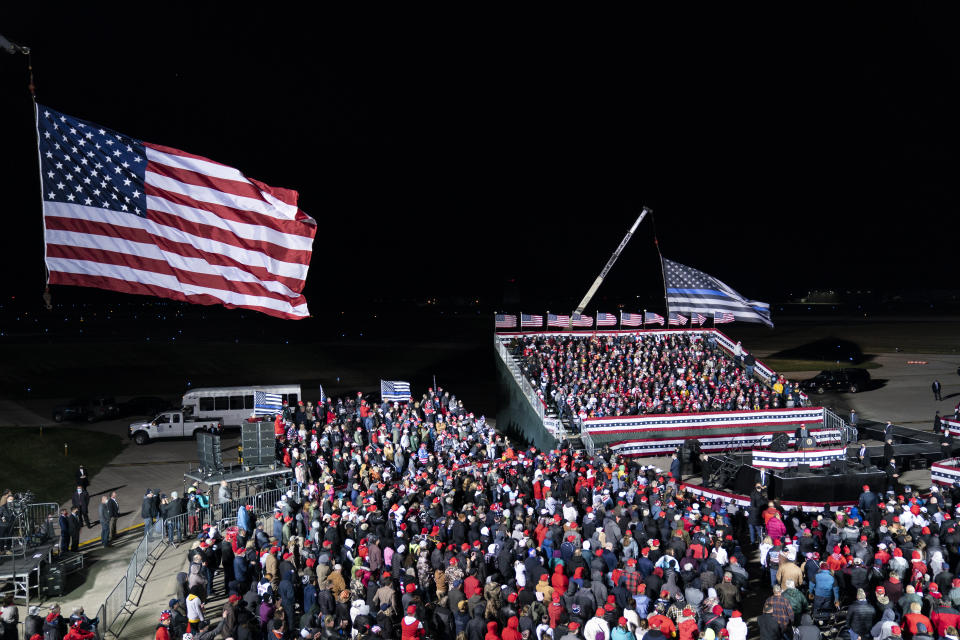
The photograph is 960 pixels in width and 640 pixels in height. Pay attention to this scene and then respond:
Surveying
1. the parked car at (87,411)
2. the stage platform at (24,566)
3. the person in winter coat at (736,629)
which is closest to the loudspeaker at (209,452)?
the stage platform at (24,566)

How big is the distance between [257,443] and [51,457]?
12269 mm

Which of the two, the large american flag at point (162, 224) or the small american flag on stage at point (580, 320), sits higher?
the large american flag at point (162, 224)

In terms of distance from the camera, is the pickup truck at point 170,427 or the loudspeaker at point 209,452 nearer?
the loudspeaker at point 209,452

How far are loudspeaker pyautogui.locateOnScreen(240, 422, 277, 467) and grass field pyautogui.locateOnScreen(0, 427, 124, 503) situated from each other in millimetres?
7383

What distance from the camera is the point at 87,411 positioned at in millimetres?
37531

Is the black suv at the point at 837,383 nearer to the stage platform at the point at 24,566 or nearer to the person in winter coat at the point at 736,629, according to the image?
the person in winter coat at the point at 736,629

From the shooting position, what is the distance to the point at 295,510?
19.8 m

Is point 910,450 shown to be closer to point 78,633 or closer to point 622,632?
point 622,632

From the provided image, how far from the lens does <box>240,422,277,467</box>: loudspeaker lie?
2414 centimetres

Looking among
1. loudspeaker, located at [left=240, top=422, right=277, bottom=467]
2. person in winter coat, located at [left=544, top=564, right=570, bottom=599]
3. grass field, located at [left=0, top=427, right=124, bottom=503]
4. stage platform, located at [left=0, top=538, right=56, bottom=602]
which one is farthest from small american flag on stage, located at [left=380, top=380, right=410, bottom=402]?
person in winter coat, located at [left=544, top=564, right=570, bottom=599]

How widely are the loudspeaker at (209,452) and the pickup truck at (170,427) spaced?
9764 millimetres

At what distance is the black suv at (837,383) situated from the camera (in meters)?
43.1

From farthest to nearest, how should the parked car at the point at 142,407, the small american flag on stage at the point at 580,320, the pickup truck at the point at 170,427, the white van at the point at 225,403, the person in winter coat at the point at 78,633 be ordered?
the small american flag on stage at the point at 580,320 → the parked car at the point at 142,407 → the white van at the point at 225,403 → the pickup truck at the point at 170,427 → the person in winter coat at the point at 78,633

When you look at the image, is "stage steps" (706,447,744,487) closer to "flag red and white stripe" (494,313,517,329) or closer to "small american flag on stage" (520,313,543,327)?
"small american flag on stage" (520,313,543,327)
